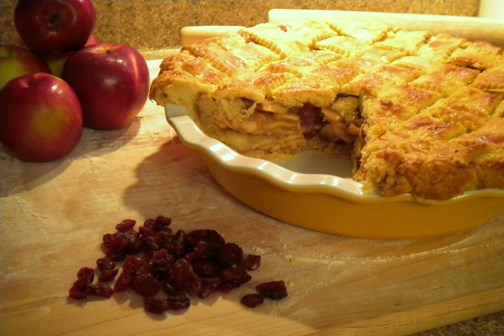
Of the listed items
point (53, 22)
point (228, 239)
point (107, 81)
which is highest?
point (53, 22)

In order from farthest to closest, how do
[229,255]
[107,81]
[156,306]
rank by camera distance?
[107,81] → [229,255] → [156,306]

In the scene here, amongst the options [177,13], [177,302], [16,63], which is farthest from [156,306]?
[177,13]

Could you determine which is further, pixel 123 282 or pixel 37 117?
pixel 37 117

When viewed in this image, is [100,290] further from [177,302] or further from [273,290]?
[273,290]

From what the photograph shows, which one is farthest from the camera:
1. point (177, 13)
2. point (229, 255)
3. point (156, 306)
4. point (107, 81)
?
point (177, 13)

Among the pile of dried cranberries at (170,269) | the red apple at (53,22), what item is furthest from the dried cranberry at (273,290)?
the red apple at (53,22)

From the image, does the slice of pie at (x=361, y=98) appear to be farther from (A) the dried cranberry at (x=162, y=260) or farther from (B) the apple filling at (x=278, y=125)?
(A) the dried cranberry at (x=162, y=260)

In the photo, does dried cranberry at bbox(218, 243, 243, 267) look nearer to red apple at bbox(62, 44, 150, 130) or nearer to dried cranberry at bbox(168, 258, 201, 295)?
dried cranberry at bbox(168, 258, 201, 295)

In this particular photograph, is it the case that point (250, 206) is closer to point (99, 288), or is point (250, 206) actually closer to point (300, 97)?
point (300, 97)
